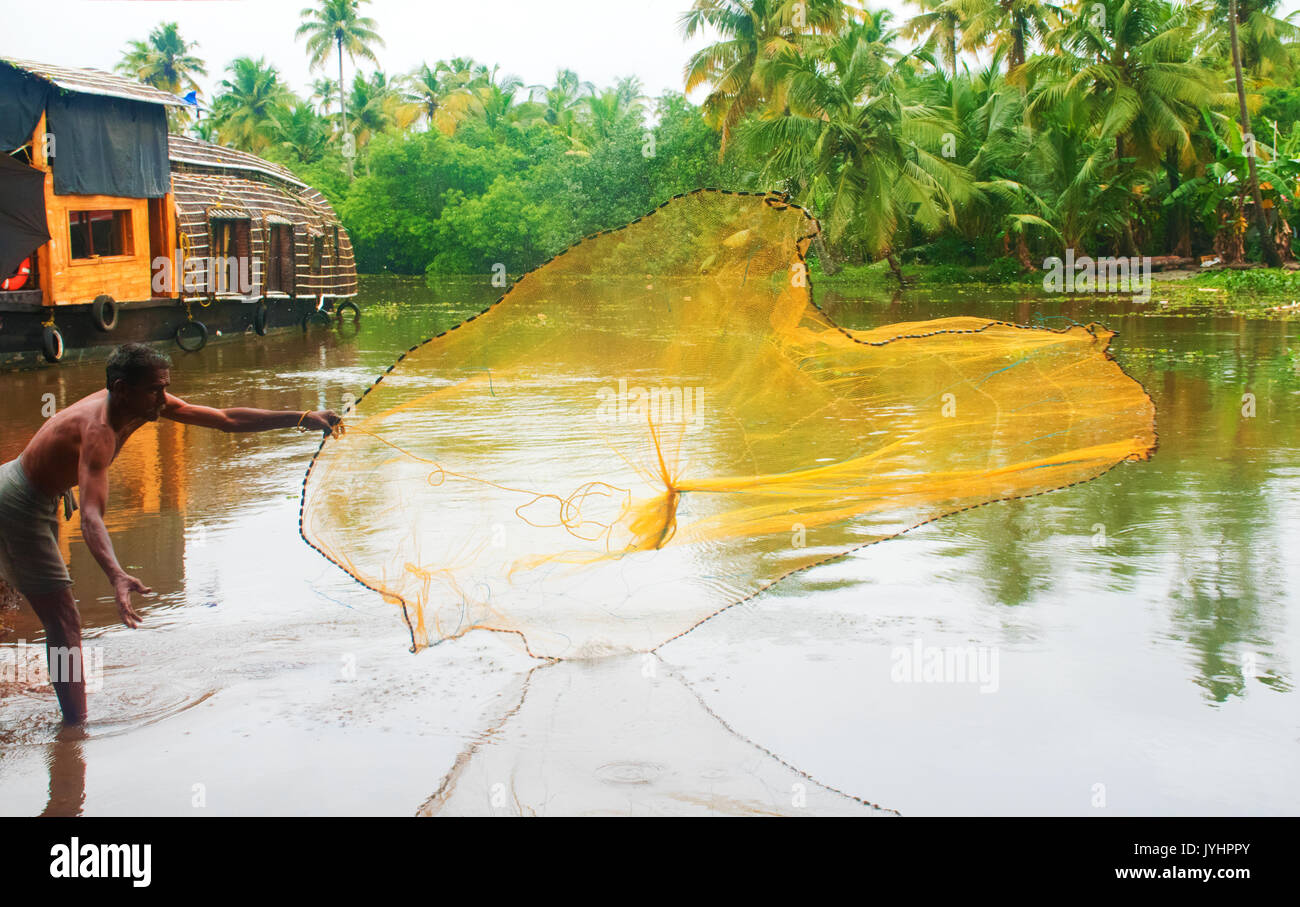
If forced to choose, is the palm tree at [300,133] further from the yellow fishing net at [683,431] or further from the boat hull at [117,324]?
the yellow fishing net at [683,431]

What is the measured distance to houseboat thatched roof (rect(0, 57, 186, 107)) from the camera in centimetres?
1567

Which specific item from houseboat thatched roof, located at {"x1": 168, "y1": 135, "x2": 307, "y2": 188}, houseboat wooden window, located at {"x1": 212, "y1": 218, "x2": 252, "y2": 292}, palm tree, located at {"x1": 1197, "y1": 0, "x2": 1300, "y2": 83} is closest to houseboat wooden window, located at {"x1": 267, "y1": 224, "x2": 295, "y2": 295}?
houseboat wooden window, located at {"x1": 212, "y1": 218, "x2": 252, "y2": 292}

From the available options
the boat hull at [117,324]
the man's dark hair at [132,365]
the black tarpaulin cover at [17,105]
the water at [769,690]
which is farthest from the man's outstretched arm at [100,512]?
the black tarpaulin cover at [17,105]

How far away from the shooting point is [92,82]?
16.8 metres

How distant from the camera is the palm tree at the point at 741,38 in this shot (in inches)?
1356

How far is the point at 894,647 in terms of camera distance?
5.40 m

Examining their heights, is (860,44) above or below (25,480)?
above

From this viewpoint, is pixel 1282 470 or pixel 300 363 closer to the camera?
pixel 1282 470
